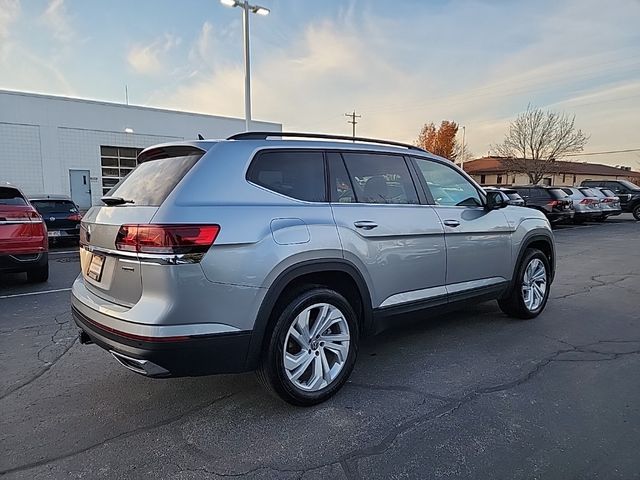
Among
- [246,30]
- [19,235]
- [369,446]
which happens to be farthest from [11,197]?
[246,30]

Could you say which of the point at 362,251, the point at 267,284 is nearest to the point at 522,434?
the point at 362,251

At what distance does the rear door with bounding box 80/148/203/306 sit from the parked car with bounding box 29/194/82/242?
9.73m

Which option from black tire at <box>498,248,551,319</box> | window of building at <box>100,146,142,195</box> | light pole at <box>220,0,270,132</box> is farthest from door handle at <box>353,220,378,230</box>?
window of building at <box>100,146,142,195</box>

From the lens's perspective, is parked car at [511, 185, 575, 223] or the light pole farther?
parked car at [511, 185, 575, 223]

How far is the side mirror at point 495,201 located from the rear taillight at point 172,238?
309cm

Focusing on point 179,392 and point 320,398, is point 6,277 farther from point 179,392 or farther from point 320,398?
point 320,398

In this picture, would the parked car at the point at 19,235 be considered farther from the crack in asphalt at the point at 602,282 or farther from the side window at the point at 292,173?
the crack in asphalt at the point at 602,282

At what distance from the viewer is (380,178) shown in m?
3.78

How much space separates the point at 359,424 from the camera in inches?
114

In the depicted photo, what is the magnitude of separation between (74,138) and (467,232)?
24620 mm

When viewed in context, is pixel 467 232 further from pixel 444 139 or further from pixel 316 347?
pixel 444 139

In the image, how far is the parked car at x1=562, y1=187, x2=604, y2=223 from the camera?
703 inches

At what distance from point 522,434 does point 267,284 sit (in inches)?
72.8

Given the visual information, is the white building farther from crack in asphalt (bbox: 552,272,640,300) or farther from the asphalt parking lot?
the asphalt parking lot
